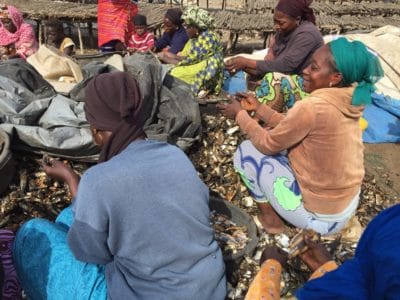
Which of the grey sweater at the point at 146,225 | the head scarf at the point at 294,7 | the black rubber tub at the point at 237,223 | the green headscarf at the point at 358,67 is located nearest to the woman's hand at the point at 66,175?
the grey sweater at the point at 146,225

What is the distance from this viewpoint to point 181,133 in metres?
3.39

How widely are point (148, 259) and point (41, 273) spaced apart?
57cm

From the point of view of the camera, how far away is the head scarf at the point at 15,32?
473 cm

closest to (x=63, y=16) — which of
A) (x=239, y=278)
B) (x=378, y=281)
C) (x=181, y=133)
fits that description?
(x=181, y=133)

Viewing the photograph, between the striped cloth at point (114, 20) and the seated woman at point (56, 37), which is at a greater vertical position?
the striped cloth at point (114, 20)

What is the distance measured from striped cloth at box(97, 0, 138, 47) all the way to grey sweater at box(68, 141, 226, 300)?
4.59 m

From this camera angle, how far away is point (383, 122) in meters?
4.86

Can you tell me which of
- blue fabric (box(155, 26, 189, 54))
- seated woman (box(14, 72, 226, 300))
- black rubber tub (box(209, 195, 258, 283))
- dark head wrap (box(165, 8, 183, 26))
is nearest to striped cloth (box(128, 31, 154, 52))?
blue fabric (box(155, 26, 189, 54))

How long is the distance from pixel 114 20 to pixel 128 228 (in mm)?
4943

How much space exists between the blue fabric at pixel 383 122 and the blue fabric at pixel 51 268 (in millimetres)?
3872

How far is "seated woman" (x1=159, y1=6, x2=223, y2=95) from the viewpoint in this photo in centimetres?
471

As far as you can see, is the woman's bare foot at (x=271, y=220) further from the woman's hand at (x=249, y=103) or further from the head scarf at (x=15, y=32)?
the head scarf at (x=15, y=32)

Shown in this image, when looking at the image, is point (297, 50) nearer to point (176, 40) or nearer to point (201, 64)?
point (201, 64)

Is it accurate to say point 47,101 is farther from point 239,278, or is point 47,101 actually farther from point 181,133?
point 239,278
